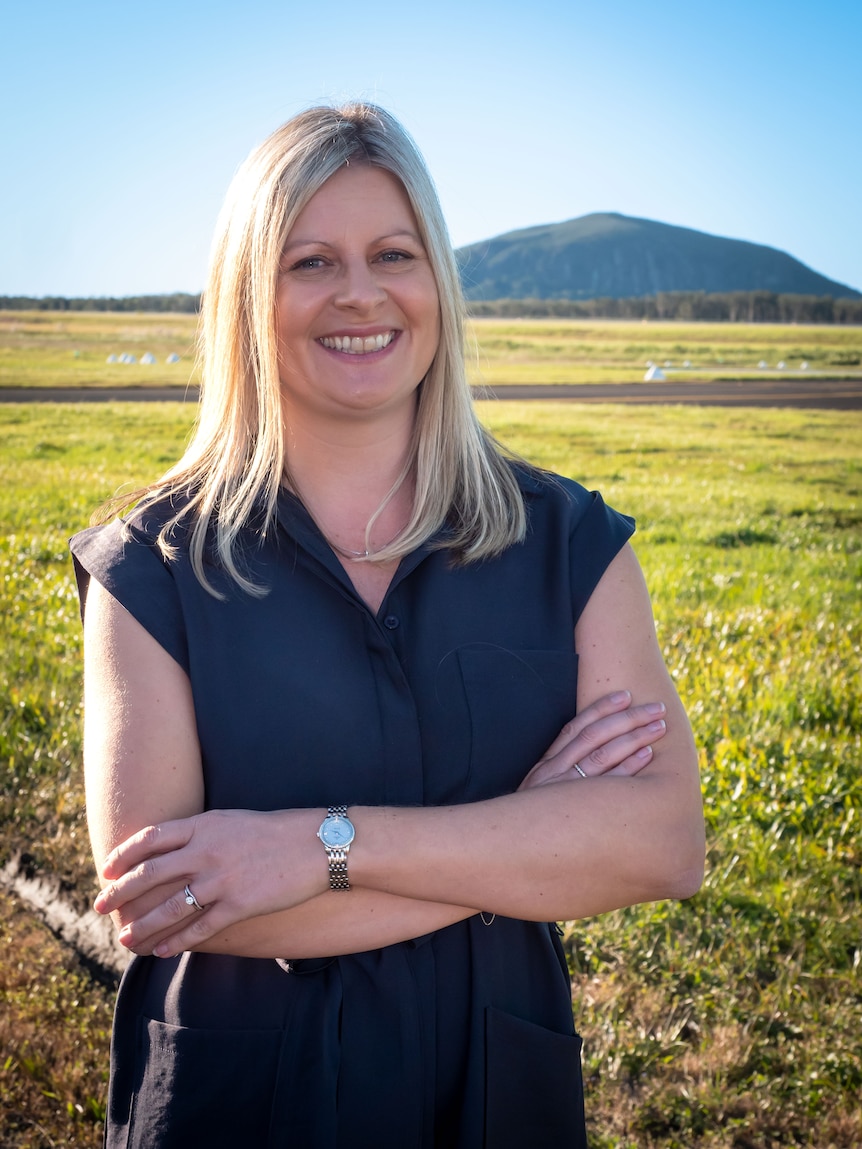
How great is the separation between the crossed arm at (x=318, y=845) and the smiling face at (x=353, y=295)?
0.58 metres

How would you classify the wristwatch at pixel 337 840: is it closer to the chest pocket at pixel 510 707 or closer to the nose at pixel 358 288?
the chest pocket at pixel 510 707

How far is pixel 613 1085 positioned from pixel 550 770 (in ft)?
4.84

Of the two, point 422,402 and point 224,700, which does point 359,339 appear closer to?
point 422,402

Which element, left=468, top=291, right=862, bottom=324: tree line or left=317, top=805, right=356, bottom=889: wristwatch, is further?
left=468, top=291, right=862, bottom=324: tree line

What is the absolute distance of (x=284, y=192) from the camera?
1657 mm

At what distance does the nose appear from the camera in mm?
1698

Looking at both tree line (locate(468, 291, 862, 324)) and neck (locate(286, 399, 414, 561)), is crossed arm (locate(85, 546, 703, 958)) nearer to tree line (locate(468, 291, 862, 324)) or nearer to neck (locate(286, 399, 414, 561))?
neck (locate(286, 399, 414, 561))

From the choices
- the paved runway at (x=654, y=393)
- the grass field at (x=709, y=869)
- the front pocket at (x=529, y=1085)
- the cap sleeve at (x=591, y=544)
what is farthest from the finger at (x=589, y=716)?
the paved runway at (x=654, y=393)

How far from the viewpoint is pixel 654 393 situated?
19688mm

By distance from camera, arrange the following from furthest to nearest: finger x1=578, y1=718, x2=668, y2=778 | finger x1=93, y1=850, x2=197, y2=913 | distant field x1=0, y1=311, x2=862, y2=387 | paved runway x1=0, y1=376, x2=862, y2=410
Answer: paved runway x1=0, y1=376, x2=862, y2=410, distant field x1=0, y1=311, x2=862, y2=387, finger x1=578, y1=718, x2=668, y2=778, finger x1=93, y1=850, x2=197, y2=913

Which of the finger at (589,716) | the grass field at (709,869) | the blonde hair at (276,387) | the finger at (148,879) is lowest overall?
the grass field at (709,869)

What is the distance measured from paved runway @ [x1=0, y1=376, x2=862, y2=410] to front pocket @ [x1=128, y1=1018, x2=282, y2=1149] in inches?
213

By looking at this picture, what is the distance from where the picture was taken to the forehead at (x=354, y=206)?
1688 millimetres

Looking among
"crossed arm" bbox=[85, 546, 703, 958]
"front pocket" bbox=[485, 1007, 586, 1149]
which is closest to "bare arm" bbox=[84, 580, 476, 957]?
"crossed arm" bbox=[85, 546, 703, 958]
